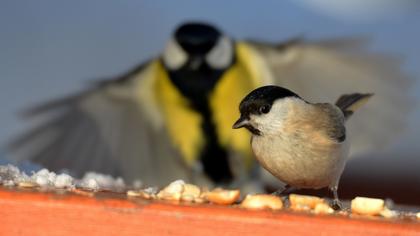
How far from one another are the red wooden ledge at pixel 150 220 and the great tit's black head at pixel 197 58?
1.43 meters

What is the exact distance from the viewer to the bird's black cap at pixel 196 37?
2.26 meters

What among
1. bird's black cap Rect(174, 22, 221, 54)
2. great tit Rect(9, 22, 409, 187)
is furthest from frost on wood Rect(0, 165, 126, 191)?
great tit Rect(9, 22, 409, 187)

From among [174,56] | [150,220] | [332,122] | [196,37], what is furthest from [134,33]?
[150,220]

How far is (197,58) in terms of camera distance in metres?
2.35

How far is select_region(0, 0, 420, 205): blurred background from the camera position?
2.79 m

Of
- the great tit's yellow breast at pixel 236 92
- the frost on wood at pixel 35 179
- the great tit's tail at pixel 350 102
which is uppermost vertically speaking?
the great tit's yellow breast at pixel 236 92

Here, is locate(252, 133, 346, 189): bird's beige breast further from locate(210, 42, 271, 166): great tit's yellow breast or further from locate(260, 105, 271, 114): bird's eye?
locate(210, 42, 271, 166): great tit's yellow breast

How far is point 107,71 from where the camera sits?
9.73 feet

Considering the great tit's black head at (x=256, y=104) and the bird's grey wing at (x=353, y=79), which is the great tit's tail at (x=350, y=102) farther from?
the bird's grey wing at (x=353, y=79)

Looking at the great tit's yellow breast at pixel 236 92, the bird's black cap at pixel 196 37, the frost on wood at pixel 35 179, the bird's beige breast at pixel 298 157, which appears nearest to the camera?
the frost on wood at pixel 35 179

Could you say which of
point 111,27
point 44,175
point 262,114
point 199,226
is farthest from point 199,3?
point 199,226

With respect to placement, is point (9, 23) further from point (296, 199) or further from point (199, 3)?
point (296, 199)

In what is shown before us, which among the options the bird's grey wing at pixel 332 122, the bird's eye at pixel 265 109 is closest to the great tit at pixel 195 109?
the bird's grey wing at pixel 332 122

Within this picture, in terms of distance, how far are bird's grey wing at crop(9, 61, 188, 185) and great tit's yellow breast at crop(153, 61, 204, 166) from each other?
45 millimetres
